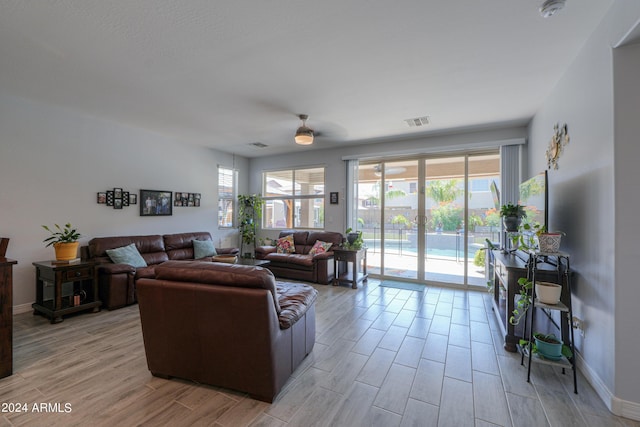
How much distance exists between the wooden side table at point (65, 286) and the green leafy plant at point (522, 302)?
4.86 metres

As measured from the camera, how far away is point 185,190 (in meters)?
5.51

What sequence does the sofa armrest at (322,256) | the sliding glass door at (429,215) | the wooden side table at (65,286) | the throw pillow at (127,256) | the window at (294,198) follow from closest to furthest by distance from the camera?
the wooden side table at (65,286) → the throw pillow at (127,256) → the sliding glass door at (429,215) → the sofa armrest at (322,256) → the window at (294,198)

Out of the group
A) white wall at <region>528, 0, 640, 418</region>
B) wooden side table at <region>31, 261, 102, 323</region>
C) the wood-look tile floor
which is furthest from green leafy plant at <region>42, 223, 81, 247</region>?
white wall at <region>528, 0, 640, 418</region>

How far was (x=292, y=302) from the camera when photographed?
2297 mm

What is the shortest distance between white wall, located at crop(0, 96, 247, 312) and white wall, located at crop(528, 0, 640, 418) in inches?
231

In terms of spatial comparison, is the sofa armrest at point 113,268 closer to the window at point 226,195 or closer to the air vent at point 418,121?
the window at point 226,195

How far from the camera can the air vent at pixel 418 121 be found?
4.03 m

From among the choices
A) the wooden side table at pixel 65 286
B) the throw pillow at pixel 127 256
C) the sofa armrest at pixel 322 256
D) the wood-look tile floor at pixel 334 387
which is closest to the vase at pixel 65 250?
the wooden side table at pixel 65 286

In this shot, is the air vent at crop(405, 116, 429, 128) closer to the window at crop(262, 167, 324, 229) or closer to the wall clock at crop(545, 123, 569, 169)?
the wall clock at crop(545, 123, 569, 169)

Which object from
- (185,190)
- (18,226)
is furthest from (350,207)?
(18,226)

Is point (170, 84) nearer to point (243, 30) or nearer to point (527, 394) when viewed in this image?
point (243, 30)

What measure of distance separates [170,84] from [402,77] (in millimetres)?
2513

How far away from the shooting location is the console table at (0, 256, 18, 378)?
82.1 inches

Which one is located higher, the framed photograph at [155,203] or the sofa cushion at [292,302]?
the framed photograph at [155,203]
